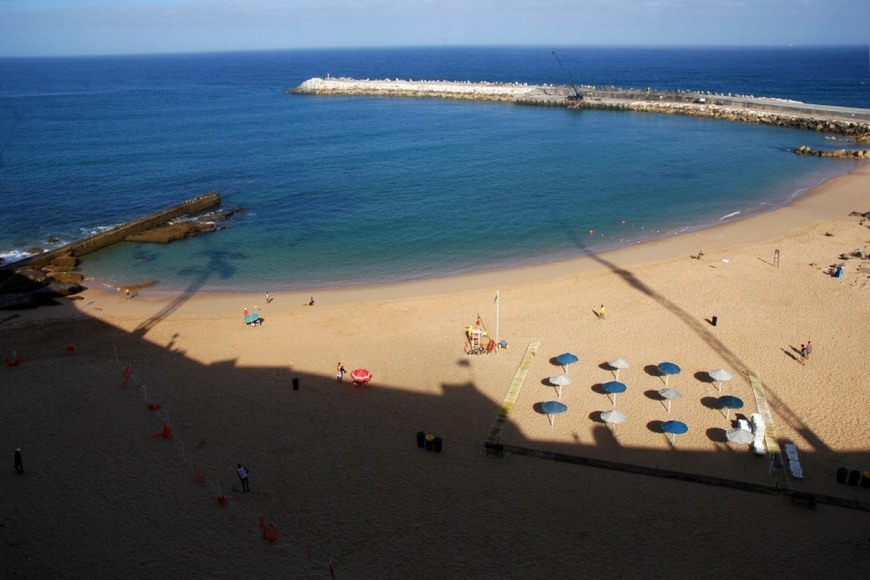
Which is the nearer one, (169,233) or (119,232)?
(119,232)

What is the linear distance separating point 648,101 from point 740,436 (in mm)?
94115

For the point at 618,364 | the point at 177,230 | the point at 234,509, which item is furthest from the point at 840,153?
the point at 234,509

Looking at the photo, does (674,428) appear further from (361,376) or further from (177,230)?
(177,230)

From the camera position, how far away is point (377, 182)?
187 ft

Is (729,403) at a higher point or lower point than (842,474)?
higher

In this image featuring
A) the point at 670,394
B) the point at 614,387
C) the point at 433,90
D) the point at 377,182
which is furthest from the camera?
the point at 433,90

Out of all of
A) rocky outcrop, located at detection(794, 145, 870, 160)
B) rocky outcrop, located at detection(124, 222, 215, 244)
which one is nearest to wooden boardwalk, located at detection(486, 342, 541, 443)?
rocky outcrop, located at detection(124, 222, 215, 244)

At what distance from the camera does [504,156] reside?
6688 centimetres

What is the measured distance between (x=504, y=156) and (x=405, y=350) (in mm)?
44681

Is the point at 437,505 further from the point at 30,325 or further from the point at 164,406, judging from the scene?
the point at 30,325

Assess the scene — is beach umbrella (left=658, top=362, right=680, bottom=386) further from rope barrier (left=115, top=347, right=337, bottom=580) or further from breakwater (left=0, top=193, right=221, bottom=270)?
breakwater (left=0, top=193, right=221, bottom=270)

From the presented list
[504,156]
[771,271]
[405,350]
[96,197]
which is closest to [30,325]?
[405,350]

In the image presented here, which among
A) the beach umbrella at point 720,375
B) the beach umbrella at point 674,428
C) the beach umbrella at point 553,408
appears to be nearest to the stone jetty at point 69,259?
the beach umbrella at point 553,408

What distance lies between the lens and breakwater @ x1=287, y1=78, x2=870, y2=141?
79.9 meters
